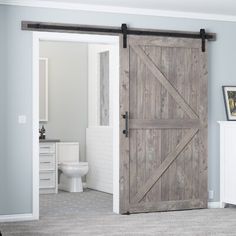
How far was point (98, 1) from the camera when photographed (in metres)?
6.50

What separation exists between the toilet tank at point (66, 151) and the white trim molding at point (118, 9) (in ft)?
9.76

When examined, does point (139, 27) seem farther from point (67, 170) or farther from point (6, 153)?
point (67, 170)

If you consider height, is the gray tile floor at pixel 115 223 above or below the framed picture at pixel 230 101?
below

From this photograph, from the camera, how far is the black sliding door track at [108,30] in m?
6.49

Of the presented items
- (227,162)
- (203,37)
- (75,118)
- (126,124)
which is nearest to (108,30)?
(126,124)

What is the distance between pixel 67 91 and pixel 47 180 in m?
1.54

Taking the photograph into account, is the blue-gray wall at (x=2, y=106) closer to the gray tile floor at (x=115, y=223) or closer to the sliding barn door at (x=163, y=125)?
the gray tile floor at (x=115, y=223)

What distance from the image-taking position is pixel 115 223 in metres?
6.22

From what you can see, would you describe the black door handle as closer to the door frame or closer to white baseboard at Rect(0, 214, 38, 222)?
the door frame

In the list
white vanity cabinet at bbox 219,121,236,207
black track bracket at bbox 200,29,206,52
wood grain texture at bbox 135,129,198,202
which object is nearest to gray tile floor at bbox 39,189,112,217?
wood grain texture at bbox 135,129,198,202

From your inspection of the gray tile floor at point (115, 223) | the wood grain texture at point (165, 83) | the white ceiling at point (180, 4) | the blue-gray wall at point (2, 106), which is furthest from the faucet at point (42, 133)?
the white ceiling at point (180, 4)

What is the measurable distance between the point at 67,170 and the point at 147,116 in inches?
89.6

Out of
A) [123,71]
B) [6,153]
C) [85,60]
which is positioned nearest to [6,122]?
[6,153]

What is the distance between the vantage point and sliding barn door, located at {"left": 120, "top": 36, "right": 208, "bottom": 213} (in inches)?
270
